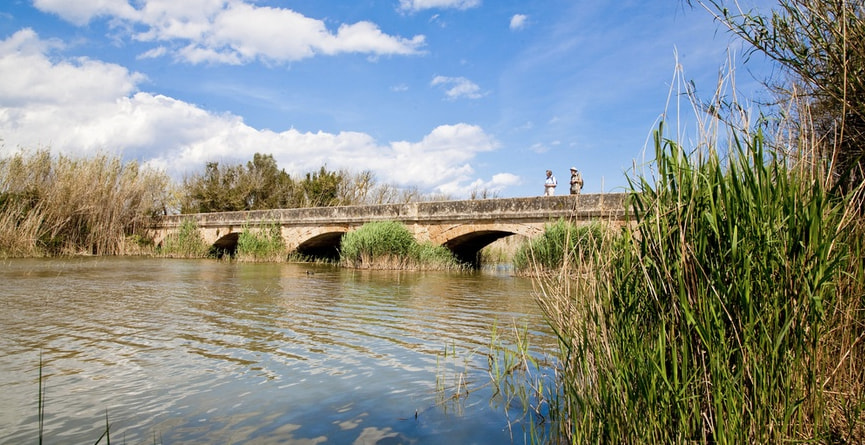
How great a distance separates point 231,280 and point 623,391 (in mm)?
10196

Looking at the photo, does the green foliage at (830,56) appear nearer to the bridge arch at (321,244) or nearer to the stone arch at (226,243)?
the bridge arch at (321,244)

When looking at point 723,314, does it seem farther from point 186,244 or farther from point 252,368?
point 186,244

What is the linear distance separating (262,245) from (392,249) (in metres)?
6.34

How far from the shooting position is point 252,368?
410 centimetres

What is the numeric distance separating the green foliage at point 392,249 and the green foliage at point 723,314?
12.7m

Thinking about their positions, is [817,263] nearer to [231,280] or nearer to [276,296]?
[276,296]

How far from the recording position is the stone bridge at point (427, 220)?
13.1 meters

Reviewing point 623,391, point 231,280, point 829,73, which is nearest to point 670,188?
point 623,391

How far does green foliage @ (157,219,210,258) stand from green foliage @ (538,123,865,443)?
70.0 ft

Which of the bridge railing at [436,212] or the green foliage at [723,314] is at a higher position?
the bridge railing at [436,212]

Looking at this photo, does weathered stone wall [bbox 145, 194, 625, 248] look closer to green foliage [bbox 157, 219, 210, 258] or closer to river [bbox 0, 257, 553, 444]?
green foliage [bbox 157, 219, 210, 258]

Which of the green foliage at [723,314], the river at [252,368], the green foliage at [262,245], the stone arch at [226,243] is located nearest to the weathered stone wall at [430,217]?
the stone arch at [226,243]

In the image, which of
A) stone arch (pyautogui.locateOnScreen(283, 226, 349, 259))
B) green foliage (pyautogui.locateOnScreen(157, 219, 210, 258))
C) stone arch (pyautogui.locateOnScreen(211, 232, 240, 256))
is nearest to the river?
stone arch (pyautogui.locateOnScreen(283, 226, 349, 259))

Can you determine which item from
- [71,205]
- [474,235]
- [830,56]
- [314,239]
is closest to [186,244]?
[71,205]
